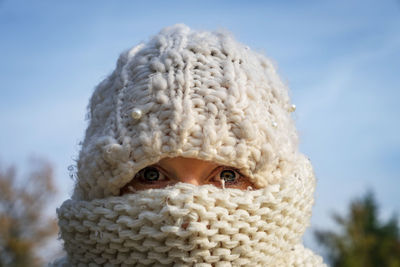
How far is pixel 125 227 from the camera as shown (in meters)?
1.38

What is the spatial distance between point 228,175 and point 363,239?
40.5 ft

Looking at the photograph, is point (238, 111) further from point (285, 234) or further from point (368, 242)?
point (368, 242)

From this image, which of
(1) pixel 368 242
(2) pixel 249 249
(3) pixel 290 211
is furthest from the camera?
(1) pixel 368 242

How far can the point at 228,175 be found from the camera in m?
1.43

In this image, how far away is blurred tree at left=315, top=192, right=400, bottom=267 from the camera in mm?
11620

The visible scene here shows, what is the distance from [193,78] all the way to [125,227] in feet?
1.72

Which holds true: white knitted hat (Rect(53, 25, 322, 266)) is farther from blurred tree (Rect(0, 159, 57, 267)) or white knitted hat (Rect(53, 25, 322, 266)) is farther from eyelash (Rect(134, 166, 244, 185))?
blurred tree (Rect(0, 159, 57, 267))

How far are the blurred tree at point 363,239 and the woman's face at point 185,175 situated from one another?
35.0ft

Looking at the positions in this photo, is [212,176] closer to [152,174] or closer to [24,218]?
[152,174]

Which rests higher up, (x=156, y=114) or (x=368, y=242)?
(x=368, y=242)

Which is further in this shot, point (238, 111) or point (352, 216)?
point (352, 216)

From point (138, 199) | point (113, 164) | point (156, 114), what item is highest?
point (156, 114)

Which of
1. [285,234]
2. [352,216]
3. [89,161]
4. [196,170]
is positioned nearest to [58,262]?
[89,161]

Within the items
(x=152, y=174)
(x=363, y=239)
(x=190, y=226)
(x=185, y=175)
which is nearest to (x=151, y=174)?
(x=152, y=174)
